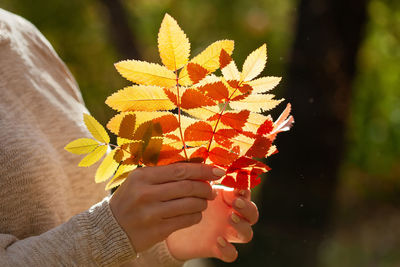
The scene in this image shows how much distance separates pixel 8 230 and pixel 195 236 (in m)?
0.24

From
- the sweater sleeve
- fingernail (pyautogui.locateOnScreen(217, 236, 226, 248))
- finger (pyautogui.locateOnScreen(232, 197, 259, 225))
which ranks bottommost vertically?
fingernail (pyautogui.locateOnScreen(217, 236, 226, 248))

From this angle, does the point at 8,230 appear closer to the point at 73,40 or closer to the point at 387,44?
the point at 73,40

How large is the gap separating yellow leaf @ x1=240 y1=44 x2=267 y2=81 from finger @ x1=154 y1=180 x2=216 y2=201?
0.12m

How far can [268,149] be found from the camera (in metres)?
0.49

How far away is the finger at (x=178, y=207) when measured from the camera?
1.49 ft

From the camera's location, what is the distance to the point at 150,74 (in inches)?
18.4

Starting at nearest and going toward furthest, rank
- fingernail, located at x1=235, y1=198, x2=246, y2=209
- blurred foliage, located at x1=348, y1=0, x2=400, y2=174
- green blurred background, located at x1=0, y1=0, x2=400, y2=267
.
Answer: fingernail, located at x1=235, y1=198, x2=246, y2=209
green blurred background, located at x1=0, y1=0, x2=400, y2=267
blurred foliage, located at x1=348, y1=0, x2=400, y2=174

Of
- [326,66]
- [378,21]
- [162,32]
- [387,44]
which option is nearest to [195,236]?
[162,32]

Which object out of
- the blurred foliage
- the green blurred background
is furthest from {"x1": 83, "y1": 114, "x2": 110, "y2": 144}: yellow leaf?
the blurred foliage

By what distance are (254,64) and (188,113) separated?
9 cm

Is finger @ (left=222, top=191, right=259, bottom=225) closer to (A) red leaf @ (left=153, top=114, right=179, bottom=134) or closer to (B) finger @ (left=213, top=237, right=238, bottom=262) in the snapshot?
(B) finger @ (left=213, top=237, right=238, bottom=262)

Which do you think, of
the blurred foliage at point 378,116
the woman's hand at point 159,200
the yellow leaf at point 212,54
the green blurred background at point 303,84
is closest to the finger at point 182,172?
the woman's hand at point 159,200

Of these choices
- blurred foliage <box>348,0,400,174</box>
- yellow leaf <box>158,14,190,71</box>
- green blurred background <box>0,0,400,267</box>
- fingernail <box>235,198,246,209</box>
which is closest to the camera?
yellow leaf <box>158,14,190,71</box>

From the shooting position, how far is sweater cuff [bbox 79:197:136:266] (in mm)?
465
